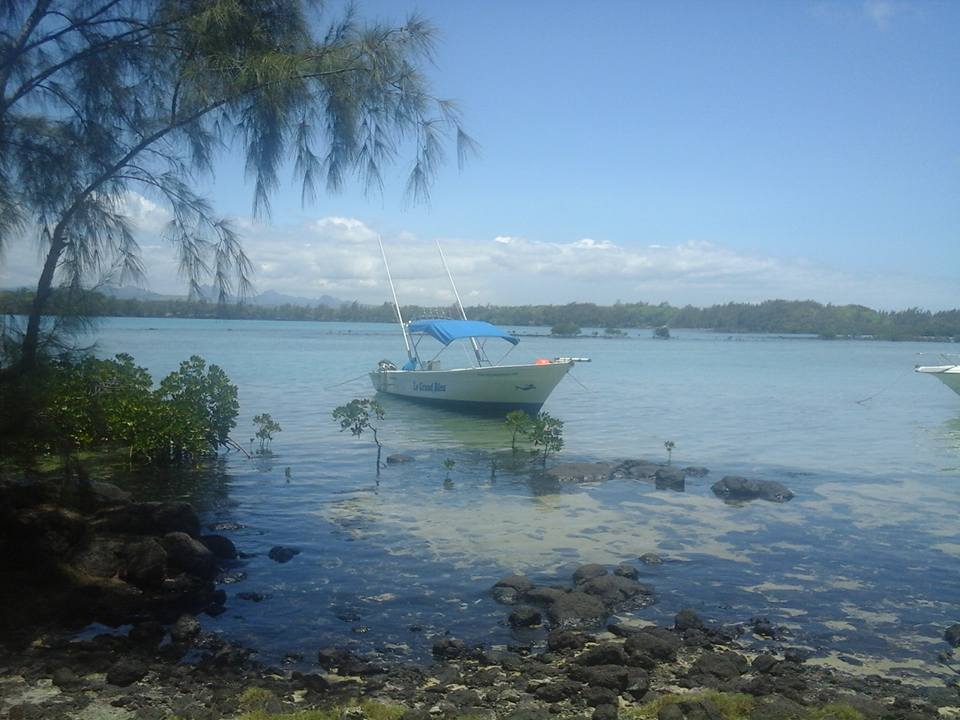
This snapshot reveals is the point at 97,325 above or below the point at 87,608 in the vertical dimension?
above

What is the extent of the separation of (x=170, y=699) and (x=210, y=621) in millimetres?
1819

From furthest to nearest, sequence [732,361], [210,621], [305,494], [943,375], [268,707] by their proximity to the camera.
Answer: [732,361]
[943,375]
[305,494]
[210,621]
[268,707]

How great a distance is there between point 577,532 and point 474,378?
42.9ft

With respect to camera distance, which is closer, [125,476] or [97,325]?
[97,325]

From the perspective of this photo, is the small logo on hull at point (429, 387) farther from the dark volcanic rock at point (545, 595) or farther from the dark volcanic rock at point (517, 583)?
the dark volcanic rock at point (545, 595)

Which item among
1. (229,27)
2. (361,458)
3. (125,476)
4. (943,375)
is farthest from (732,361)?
(229,27)

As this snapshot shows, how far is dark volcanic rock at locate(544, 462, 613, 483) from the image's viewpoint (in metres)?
16.2

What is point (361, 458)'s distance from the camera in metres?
18.4

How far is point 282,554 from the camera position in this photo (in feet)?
34.1

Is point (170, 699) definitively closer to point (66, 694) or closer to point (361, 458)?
point (66, 694)

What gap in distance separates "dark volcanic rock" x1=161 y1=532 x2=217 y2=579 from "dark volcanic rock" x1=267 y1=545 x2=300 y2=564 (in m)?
1.00

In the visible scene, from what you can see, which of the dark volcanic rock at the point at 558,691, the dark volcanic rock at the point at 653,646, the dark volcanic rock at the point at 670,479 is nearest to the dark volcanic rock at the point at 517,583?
the dark volcanic rock at the point at 653,646

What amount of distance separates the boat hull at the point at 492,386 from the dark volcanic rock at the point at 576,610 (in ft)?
50.1

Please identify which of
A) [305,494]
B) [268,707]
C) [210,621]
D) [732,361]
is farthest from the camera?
[732,361]
